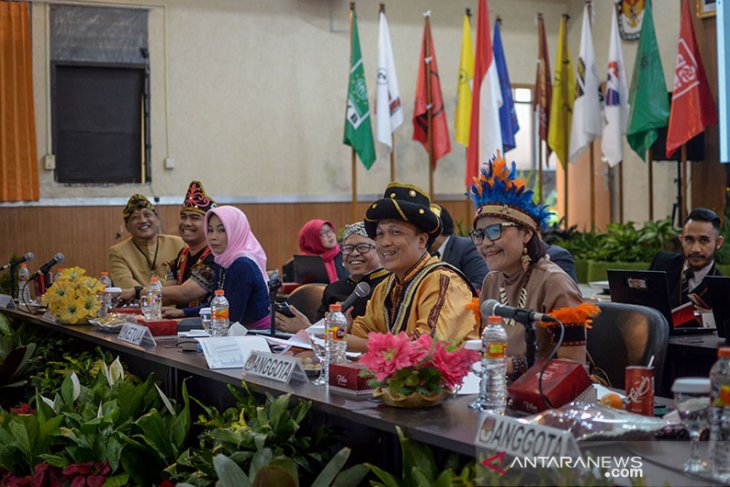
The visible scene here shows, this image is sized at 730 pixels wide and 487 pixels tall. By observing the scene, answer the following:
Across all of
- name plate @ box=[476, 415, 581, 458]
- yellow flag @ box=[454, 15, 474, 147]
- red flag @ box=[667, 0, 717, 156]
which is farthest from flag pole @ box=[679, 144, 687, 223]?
name plate @ box=[476, 415, 581, 458]

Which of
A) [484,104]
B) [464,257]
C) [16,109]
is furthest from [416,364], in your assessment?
Answer: [16,109]

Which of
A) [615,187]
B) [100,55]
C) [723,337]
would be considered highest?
[100,55]

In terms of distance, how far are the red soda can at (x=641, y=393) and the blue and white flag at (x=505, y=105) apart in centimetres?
703

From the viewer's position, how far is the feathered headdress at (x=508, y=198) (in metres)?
2.79

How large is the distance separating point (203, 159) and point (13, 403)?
5.39 m

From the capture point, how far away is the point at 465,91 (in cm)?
973

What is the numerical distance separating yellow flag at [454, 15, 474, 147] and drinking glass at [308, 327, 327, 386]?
6.84 metres

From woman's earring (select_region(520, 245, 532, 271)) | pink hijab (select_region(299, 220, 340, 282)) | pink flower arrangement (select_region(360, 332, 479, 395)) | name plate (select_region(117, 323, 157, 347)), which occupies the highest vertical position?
woman's earring (select_region(520, 245, 532, 271))

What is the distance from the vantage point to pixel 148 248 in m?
6.33

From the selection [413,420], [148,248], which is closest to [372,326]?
[413,420]

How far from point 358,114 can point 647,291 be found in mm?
6094

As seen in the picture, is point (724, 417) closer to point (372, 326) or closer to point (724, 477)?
point (724, 477)

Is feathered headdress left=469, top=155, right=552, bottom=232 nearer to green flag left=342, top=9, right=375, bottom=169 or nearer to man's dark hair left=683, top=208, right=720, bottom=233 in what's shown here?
man's dark hair left=683, top=208, right=720, bottom=233

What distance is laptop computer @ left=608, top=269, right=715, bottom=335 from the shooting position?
3805mm
